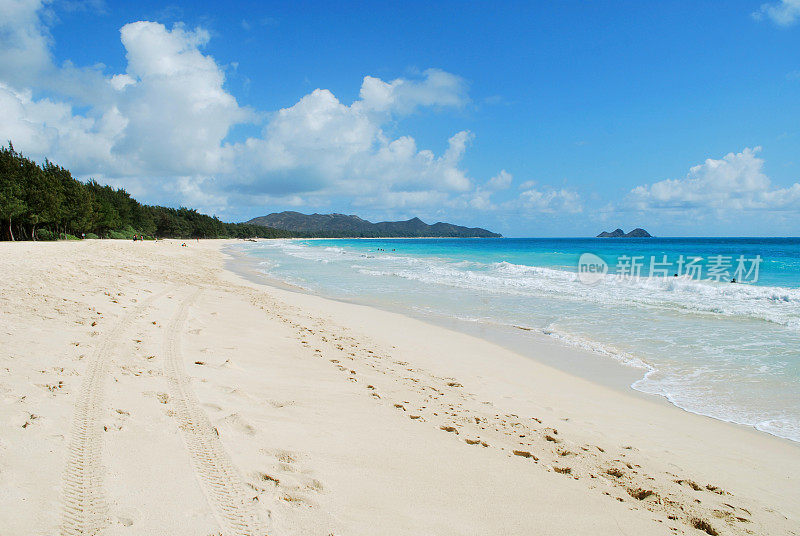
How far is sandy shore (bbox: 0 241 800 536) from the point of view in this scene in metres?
2.65

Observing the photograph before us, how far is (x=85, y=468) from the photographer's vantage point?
2805 millimetres

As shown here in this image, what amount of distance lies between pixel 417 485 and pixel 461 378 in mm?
3622

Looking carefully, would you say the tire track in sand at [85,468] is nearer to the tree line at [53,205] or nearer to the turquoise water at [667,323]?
the turquoise water at [667,323]

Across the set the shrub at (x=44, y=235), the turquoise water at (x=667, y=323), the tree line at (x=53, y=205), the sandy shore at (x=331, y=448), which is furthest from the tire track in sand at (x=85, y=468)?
the shrub at (x=44, y=235)

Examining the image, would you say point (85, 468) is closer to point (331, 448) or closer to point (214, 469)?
point (214, 469)

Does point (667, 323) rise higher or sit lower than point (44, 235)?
lower

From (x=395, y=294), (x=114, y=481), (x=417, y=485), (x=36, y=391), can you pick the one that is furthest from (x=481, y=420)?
(x=395, y=294)

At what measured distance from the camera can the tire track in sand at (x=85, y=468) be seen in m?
2.32

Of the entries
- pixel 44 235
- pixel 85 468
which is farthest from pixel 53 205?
pixel 85 468

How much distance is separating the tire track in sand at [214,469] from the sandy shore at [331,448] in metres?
0.01

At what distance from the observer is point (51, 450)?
2.97 m

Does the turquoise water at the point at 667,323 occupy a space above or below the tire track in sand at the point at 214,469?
below

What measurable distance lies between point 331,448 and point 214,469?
→ 1010 mm

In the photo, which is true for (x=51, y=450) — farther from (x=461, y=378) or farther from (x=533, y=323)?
(x=533, y=323)
